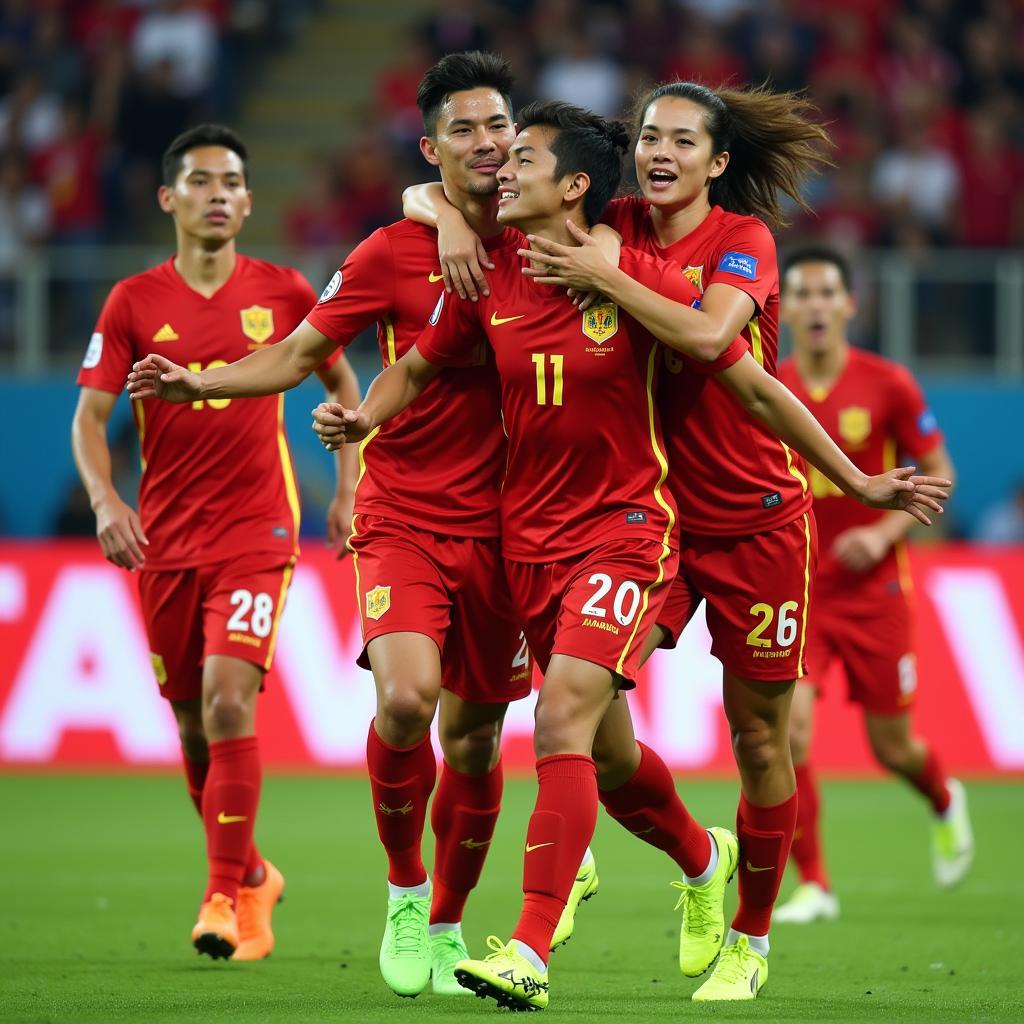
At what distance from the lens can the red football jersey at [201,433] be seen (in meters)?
6.95

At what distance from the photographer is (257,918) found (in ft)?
22.3

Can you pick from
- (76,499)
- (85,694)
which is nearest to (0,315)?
(76,499)

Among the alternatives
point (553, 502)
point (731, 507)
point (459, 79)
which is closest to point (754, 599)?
point (731, 507)

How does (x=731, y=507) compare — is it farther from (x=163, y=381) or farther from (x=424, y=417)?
(x=163, y=381)

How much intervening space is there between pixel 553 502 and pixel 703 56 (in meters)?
11.5

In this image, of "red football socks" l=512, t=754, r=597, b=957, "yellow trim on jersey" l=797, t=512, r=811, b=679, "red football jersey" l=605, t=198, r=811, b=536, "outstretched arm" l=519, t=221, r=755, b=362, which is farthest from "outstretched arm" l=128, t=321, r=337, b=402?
"yellow trim on jersey" l=797, t=512, r=811, b=679

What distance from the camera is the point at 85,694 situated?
12461 mm

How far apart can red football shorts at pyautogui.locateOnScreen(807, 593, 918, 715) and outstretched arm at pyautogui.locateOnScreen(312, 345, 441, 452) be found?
3302mm

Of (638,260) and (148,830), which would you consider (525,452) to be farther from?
(148,830)

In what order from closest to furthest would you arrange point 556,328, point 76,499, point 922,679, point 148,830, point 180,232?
point 556,328
point 180,232
point 148,830
point 922,679
point 76,499

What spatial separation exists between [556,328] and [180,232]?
91.8 inches

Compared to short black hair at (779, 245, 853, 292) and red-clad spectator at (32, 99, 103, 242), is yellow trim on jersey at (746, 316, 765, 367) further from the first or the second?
red-clad spectator at (32, 99, 103, 242)

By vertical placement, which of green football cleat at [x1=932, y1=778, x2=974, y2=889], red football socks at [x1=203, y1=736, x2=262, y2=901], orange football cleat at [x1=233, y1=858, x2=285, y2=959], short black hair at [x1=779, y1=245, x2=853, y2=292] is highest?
short black hair at [x1=779, y1=245, x2=853, y2=292]

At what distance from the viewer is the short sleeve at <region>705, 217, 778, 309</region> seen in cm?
553
